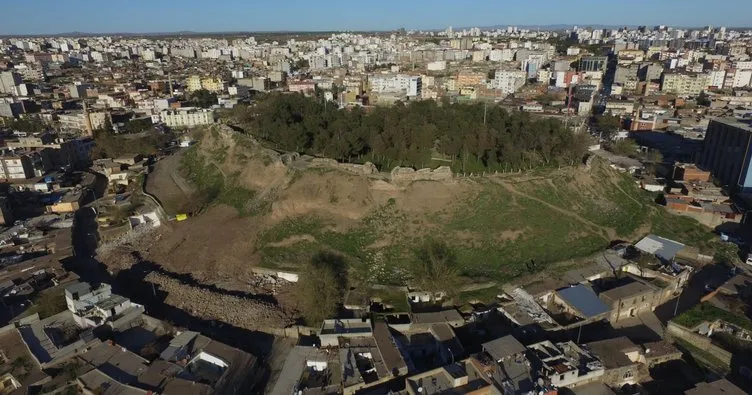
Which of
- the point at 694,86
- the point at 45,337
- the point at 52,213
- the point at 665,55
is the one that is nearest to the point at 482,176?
the point at 45,337

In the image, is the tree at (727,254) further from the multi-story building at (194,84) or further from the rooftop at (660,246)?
the multi-story building at (194,84)

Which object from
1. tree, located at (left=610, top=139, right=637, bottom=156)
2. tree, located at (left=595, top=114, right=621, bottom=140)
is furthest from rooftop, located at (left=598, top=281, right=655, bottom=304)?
tree, located at (left=595, top=114, right=621, bottom=140)

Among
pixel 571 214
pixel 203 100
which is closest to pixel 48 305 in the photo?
pixel 571 214

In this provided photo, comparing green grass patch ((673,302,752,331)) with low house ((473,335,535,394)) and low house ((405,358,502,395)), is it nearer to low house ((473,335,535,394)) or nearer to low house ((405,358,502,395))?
low house ((473,335,535,394))

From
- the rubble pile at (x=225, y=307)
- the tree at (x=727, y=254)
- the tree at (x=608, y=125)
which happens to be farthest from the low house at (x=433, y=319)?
the tree at (x=608, y=125)

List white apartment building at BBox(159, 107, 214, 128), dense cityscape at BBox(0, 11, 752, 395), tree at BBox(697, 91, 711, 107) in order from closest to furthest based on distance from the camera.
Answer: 1. dense cityscape at BBox(0, 11, 752, 395)
2. white apartment building at BBox(159, 107, 214, 128)
3. tree at BBox(697, 91, 711, 107)

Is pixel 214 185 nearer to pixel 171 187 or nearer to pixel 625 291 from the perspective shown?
pixel 171 187
